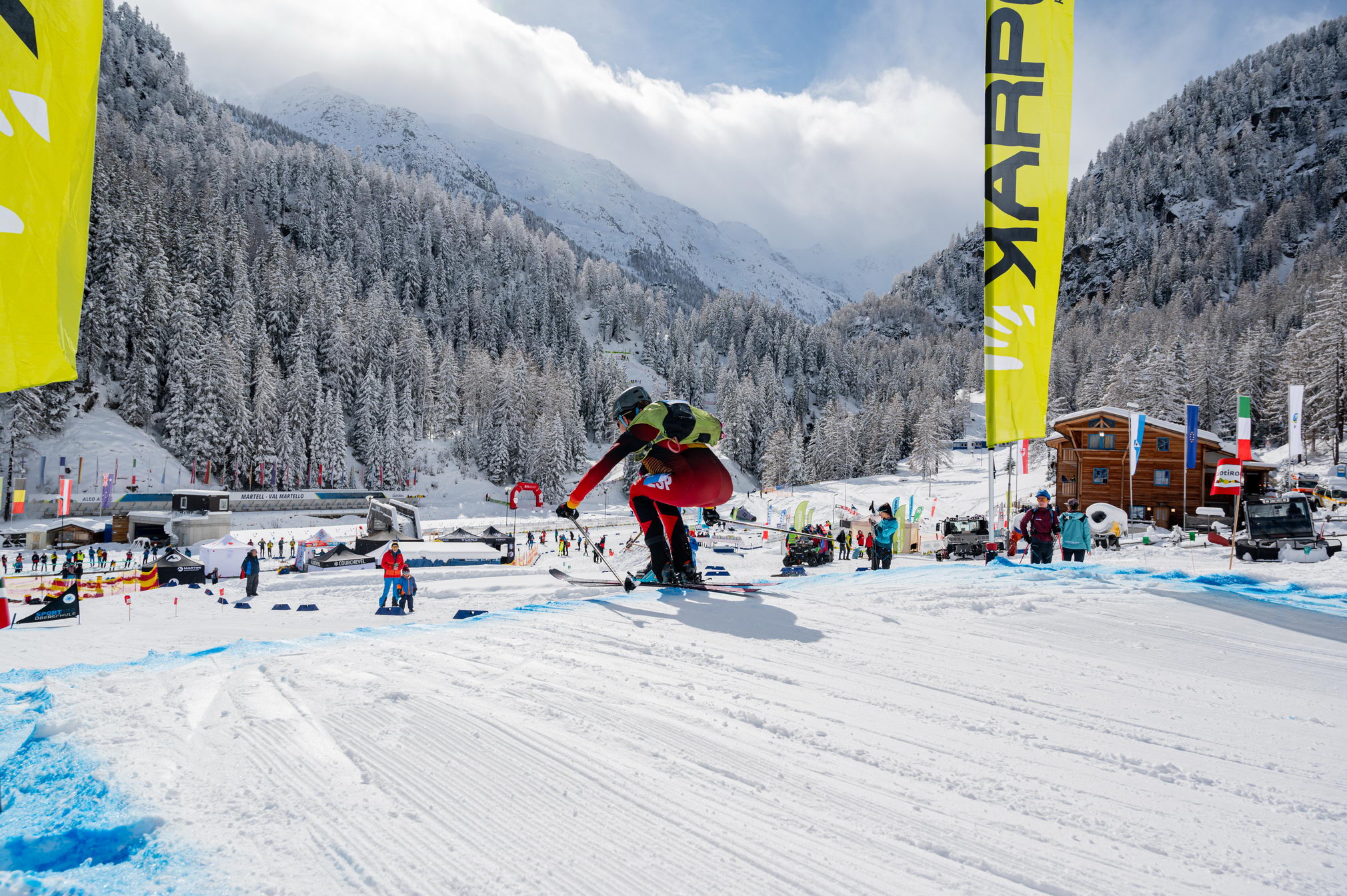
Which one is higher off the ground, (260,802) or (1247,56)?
(1247,56)

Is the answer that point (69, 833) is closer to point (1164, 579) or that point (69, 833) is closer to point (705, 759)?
point (705, 759)

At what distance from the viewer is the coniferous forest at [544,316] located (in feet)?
179

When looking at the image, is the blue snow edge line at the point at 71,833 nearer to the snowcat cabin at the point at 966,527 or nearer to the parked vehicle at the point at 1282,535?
the parked vehicle at the point at 1282,535

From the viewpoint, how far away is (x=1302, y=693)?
3523mm

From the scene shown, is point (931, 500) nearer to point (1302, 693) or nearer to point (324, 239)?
point (1302, 693)

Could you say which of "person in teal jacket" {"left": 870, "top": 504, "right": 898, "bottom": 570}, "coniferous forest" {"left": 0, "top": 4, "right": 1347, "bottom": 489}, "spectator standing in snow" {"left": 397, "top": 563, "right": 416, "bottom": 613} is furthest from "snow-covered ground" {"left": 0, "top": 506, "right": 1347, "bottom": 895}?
"coniferous forest" {"left": 0, "top": 4, "right": 1347, "bottom": 489}

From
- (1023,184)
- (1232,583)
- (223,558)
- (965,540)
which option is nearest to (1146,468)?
(965,540)

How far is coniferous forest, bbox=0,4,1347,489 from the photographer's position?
179ft

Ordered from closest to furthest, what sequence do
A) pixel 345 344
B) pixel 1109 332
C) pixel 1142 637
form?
pixel 1142 637
pixel 345 344
pixel 1109 332

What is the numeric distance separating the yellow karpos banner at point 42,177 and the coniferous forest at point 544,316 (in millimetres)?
56636

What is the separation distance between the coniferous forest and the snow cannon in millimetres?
27440

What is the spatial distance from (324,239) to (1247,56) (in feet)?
794

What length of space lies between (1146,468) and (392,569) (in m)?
35.3

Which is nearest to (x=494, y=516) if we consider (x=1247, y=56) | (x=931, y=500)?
(x=931, y=500)
